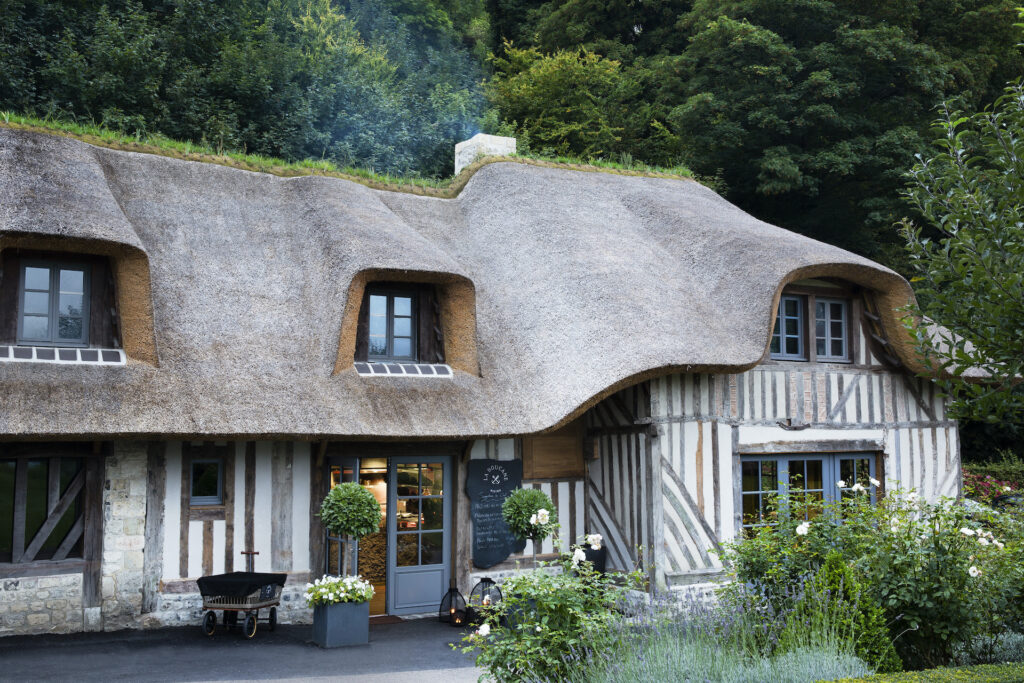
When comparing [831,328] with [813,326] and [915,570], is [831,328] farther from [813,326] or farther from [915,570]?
[915,570]

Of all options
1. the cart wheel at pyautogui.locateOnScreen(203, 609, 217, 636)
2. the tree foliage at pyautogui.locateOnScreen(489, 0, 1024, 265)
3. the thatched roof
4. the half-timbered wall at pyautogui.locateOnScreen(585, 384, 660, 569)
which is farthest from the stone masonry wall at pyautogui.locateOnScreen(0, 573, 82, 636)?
the tree foliage at pyautogui.locateOnScreen(489, 0, 1024, 265)

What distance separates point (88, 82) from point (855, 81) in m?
15.5

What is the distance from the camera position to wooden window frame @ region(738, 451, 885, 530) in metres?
11.2

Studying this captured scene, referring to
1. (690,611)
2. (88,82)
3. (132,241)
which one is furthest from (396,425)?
(88,82)

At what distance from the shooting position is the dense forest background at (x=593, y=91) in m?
18.2

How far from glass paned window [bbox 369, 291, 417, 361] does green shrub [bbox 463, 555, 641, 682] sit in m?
4.78

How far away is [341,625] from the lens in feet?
28.1

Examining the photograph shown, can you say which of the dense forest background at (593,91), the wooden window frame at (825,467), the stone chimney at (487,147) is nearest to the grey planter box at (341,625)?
the wooden window frame at (825,467)

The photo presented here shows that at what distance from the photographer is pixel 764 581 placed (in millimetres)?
7074

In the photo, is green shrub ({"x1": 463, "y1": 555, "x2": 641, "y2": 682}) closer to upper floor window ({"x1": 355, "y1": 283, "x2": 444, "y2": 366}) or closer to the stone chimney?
upper floor window ({"x1": 355, "y1": 283, "x2": 444, "y2": 366})

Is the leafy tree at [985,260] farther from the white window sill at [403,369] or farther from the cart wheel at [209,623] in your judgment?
the cart wheel at [209,623]

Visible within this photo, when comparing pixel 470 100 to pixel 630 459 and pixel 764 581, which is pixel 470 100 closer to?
pixel 630 459

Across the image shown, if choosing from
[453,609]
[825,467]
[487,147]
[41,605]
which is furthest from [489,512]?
[487,147]

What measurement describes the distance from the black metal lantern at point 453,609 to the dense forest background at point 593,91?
34.2ft
